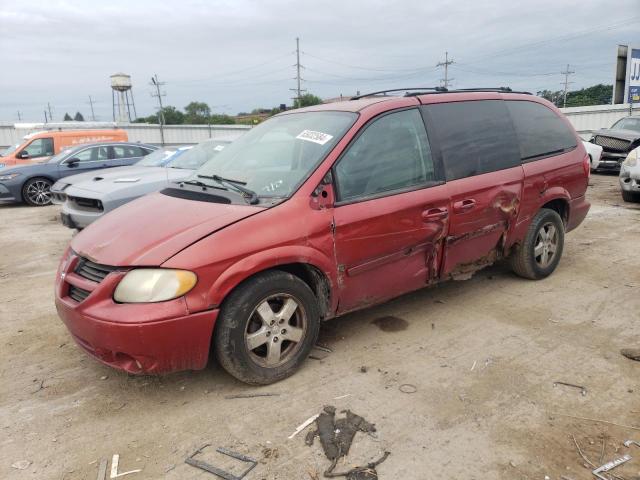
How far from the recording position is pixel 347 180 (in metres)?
3.34

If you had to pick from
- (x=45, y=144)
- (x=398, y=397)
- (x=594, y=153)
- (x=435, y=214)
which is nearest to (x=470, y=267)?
(x=435, y=214)

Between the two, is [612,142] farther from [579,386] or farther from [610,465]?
[610,465]

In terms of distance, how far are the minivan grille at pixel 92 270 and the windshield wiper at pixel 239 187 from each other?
948 millimetres

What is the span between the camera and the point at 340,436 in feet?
8.58

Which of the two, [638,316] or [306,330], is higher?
[306,330]

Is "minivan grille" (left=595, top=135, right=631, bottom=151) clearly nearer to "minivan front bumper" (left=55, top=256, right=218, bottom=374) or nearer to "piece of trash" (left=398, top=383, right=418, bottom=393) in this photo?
"piece of trash" (left=398, top=383, right=418, bottom=393)

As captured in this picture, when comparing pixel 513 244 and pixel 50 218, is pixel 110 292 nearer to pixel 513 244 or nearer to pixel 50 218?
pixel 513 244

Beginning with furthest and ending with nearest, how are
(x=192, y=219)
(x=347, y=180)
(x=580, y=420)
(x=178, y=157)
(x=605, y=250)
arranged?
1. (x=178, y=157)
2. (x=605, y=250)
3. (x=347, y=180)
4. (x=192, y=219)
5. (x=580, y=420)

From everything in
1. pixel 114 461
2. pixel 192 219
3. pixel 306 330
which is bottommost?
pixel 114 461

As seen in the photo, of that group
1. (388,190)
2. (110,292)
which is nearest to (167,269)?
(110,292)

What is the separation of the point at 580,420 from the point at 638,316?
185cm

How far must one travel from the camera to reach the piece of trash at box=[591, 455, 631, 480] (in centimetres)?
230

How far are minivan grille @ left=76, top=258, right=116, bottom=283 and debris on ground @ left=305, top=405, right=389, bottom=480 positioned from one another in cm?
149

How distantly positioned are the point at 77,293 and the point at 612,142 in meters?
14.4
